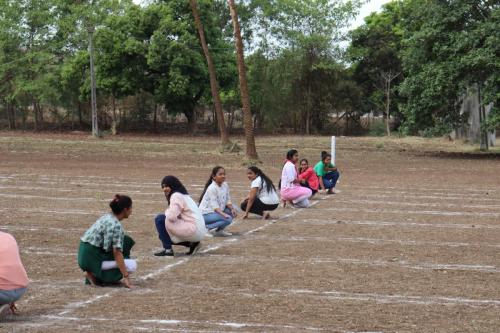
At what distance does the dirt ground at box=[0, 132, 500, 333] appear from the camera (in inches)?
277

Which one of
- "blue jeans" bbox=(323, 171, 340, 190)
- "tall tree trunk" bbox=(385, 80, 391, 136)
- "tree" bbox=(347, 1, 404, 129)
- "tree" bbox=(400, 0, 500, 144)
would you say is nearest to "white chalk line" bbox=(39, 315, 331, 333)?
"blue jeans" bbox=(323, 171, 340, 190)

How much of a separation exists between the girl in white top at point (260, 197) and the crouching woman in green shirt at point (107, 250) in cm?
573

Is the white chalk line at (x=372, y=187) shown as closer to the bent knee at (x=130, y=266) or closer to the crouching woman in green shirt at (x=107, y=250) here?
the bent knee at (x=130, y=266)

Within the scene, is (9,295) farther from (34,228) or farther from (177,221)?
(34,228)

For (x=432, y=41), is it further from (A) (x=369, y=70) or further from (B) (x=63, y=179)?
(A) (x=369, y=70)

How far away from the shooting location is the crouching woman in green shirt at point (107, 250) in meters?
8.22

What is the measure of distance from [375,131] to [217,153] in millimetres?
25469

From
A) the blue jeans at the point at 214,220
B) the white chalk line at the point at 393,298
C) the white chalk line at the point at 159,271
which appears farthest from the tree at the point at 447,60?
the white chalk line at the point at 393,298

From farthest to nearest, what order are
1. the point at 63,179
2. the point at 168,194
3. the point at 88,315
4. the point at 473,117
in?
the point at 473,117 < the point at 63,179 < the point at 168,194 < the point at 88,315

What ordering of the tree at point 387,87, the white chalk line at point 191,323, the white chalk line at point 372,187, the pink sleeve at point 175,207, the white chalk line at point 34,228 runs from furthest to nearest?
the tree at point 387,87 < the white chalk line at point 372,187 < the white chalk line at point 34,228 < the pink sleeve at point 175,207 < the white chalk line at point 191,323

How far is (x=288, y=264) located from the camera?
9789 millimetres

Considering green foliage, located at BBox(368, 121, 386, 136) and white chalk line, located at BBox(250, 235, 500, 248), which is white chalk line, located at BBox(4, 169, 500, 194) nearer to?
white chalk line, located at BBox(250, 235, 500, 248)

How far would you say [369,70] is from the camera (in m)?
56.5

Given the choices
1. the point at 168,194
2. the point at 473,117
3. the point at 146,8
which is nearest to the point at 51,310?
the point at 168,194
